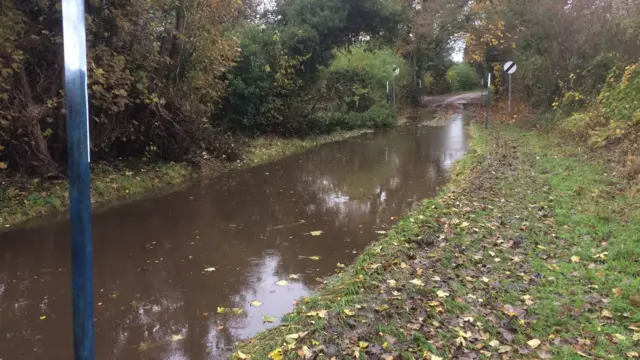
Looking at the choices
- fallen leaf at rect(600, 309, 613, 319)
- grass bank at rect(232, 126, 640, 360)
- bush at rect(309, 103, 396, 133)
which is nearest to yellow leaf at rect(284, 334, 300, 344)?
grass bank at rect(232, 126, 640, 360)

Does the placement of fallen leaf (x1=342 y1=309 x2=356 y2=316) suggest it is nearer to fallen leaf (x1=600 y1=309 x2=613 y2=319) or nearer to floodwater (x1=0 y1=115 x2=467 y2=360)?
floodwater (x1=0 y1=115 x2=467 y2=360)

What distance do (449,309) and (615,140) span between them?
9933 mm

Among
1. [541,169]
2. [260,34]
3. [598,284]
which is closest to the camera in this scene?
[598,284]

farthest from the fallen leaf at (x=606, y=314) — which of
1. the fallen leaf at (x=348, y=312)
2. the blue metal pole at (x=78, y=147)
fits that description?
the blue metal pole at (x=78, y=147)

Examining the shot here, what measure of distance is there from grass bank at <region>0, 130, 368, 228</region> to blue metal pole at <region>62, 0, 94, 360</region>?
23.1 feet

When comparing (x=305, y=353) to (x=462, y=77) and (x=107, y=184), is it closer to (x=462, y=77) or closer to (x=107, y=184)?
(x=107, y=184)

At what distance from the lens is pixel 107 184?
10445 millimetres

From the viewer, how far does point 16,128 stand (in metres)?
9.27

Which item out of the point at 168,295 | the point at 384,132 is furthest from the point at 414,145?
the point at 168,295

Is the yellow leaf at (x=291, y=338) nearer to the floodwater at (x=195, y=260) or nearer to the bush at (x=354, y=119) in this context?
the floodwater at (x=195, y=260)

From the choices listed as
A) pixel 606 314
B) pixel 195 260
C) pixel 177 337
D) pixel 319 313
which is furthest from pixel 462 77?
pixel 177 337

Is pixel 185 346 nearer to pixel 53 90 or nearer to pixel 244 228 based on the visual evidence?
pixel 244 228

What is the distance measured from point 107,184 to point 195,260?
455cm

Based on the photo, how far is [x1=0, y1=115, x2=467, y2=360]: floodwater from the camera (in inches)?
191
